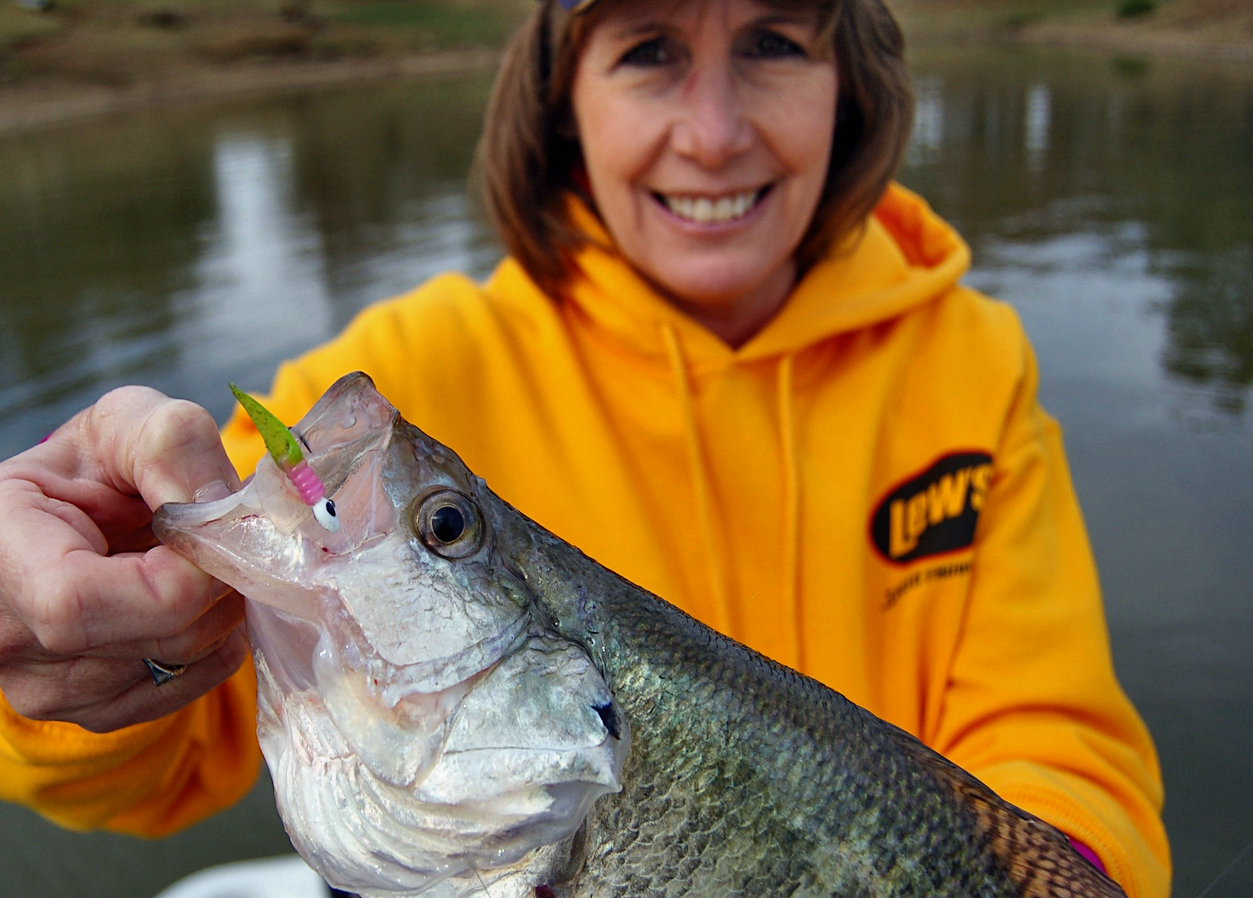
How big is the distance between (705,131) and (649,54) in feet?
0.66

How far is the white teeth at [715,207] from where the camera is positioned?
2.09 m

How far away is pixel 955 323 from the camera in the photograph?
2.40m

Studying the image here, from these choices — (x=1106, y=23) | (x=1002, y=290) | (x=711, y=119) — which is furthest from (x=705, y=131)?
(x=1106, y=23)

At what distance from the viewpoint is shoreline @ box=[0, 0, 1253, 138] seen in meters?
20.5

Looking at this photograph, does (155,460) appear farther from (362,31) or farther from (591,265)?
(362,31)

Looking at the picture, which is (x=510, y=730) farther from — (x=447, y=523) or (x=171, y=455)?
(x=171, y=455)

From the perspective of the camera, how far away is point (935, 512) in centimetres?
218

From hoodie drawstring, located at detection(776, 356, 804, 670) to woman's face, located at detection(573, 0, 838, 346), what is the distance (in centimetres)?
27

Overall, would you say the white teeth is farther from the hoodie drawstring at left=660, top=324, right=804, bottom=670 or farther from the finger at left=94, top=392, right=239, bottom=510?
the finger at left=94, top=392, right=239, bottom=510

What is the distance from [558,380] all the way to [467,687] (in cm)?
122

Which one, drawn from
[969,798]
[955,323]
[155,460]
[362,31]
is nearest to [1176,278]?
[955,323]

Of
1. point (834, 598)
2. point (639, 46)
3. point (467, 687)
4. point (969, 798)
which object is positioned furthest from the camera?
point (834, 598)

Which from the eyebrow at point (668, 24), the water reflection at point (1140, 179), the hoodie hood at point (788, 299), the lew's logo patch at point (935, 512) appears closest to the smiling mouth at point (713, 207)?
the hoodie hood at point (788, 299)

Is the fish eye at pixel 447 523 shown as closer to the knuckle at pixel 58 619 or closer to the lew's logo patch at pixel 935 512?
the knuckle at pixel 58 619
